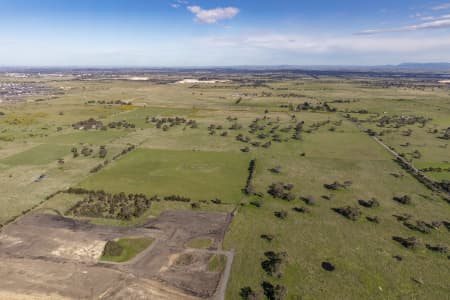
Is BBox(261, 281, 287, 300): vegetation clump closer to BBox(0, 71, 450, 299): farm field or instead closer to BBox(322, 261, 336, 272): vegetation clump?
BBox(0, 71, 450, 299): farm field

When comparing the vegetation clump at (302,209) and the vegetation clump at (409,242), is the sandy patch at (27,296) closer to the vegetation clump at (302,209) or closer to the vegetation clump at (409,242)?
the vegetation clump at (302,209)

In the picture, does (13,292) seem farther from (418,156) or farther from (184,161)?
(418,156)

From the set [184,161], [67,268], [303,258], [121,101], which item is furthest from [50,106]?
[303,258]

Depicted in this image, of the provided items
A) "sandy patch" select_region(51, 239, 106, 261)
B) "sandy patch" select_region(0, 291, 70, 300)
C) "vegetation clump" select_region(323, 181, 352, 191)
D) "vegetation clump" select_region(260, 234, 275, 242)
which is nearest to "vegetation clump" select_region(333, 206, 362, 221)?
"vegetation clump" select_region(323, 181, 352, 191)

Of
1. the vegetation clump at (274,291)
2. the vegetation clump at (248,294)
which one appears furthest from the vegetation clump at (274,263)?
the vegetation clump at (248,294)

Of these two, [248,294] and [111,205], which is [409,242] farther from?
[111,205]

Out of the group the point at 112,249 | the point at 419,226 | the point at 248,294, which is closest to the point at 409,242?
the point at 419,226
